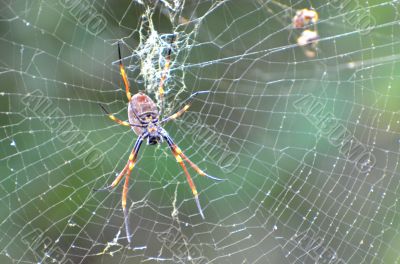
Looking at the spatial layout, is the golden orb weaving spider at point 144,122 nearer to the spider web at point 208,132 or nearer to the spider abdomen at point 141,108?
the spider abdomen at point 141,108

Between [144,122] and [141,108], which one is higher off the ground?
[141,108]

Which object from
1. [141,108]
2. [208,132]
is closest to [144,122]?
[141,108]

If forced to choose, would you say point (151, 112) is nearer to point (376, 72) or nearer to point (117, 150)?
point (117, 150)

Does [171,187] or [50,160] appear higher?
[50,160]

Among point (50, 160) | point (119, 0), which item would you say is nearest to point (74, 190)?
point (50, 160)
